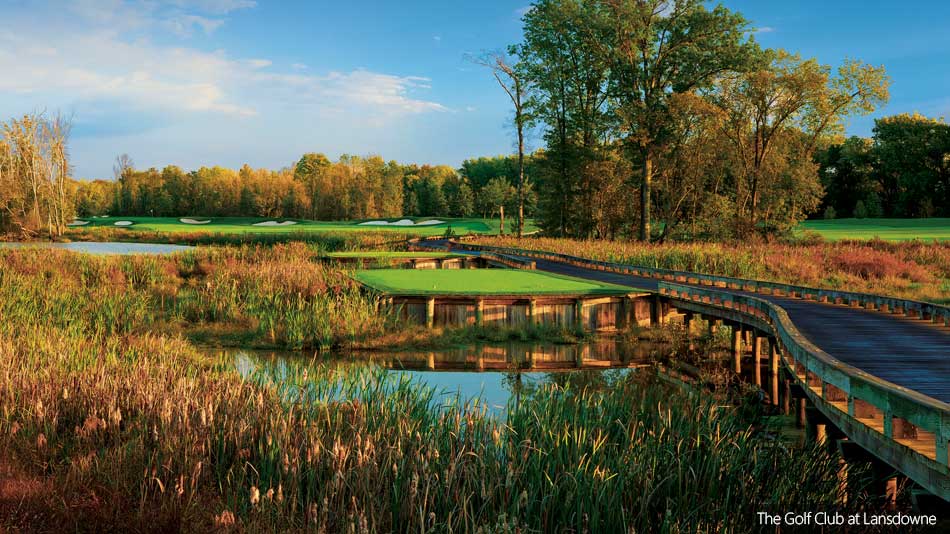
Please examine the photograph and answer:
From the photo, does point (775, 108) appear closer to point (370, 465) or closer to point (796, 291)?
point (796, 291)

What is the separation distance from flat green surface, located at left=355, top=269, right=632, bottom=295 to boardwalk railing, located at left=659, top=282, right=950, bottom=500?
7637 mm

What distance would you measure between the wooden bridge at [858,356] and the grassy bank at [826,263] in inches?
233

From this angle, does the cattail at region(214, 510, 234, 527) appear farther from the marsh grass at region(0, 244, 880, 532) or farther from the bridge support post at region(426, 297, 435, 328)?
the bridge support post at region(426, 297, 435, 328)

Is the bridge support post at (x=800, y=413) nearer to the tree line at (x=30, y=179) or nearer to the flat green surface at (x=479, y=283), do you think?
the flat green surface at (x=479, y=283)

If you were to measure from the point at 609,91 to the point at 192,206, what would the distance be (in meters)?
69.9

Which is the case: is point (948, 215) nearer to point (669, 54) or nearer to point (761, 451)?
point (669, 54)

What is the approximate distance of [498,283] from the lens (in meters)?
18.5

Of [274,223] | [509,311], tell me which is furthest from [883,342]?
[274,223]

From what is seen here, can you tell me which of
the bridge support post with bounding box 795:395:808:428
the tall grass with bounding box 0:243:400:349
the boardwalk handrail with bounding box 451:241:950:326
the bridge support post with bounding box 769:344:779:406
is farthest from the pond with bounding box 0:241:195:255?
the bridge support post with bounding box 795:395:808:428

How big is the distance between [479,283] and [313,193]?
228ft

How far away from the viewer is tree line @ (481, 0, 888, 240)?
33.7 metres

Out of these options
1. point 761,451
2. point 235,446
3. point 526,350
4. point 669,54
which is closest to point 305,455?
point 235,446

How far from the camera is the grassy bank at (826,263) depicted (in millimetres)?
22438

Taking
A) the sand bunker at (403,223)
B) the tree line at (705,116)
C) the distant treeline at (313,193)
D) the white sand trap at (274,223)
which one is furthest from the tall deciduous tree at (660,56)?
the white sand trap at (274,223)
